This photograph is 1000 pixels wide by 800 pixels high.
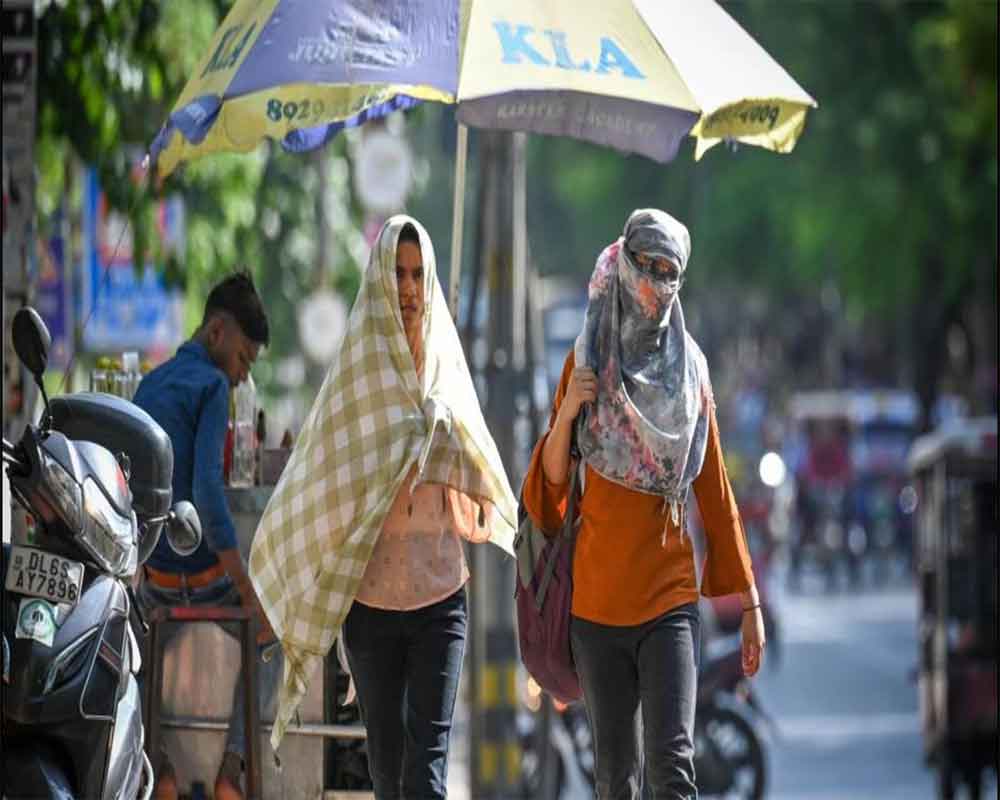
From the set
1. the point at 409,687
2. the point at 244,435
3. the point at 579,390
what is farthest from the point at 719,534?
the point at 244,435

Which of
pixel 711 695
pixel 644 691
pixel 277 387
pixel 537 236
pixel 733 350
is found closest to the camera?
pixel 644 691

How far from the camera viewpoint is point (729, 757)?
13.4m

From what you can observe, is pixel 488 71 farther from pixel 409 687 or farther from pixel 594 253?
pixel 594 253

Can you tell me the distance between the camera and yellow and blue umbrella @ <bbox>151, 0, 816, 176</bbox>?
25.6 ft

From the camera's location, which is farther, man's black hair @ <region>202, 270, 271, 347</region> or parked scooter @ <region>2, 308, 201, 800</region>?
man's black hair @ <region>202, 270, 271, 347</region>

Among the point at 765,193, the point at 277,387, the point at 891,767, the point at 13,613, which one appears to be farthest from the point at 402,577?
the point at 765,193

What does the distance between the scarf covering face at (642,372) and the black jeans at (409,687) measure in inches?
23.2

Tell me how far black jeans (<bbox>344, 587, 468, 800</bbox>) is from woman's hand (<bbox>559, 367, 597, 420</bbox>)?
0.57m

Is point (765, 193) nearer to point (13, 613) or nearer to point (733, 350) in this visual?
point (733, 350)

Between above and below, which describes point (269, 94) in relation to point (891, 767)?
above

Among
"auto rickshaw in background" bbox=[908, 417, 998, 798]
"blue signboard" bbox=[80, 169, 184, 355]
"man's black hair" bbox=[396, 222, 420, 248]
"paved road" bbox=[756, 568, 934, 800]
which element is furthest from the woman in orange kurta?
"blue signboard" bbox=[80, 169, 184, 355]

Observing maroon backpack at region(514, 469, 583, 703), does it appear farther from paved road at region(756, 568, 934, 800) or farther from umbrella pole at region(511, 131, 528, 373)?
paved road at region(756, 568, 934, 800)

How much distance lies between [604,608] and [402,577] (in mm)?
539

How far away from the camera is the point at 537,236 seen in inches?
2013
